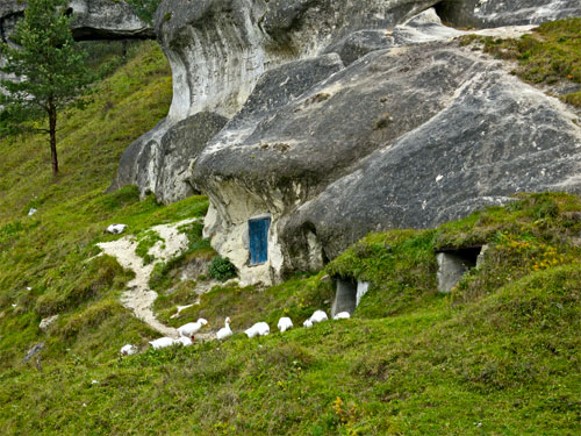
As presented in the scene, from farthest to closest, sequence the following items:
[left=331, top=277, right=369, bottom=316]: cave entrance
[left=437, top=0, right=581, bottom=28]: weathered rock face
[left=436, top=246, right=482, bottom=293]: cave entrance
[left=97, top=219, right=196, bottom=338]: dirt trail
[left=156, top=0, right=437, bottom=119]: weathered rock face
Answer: [left=156, top=0, right=437, bottom=119]: weathered rock face
[left=437, top=0, right=581, bottom=28]: weathered rock face
[left=97, top=219, right=196, bottom=338]: dirt trail
[left=331, top=277, right=369, bottom=316]: cave entrance
[left=436, top=246, right=482, bottom=293]: cave entrance

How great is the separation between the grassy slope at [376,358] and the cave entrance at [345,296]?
420 millimetres

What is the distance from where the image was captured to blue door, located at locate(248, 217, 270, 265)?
82.0 feet

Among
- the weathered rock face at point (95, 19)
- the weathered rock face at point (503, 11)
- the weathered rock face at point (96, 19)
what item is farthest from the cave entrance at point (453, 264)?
the weathered rock face at point (96, 19)

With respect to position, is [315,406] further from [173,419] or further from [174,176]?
[174,176]

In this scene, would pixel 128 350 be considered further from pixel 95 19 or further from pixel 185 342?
pixel 95 19

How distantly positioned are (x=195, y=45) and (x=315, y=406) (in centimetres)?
3109

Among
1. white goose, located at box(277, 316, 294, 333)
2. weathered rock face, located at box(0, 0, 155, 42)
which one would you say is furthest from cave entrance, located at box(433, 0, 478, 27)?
weathered rock face, located at box(0, 0, 155, 42)

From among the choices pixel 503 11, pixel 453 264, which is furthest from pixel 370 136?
pixel 503 11

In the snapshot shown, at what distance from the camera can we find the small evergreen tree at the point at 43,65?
46.1 meters

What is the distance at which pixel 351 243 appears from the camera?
1975 cm

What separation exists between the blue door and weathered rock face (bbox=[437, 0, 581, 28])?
11.6 m

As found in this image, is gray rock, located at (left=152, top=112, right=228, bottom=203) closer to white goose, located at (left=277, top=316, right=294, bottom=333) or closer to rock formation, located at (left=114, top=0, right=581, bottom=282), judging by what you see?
rock formation, located at (left=114, top=0, right=581, bottom=282)

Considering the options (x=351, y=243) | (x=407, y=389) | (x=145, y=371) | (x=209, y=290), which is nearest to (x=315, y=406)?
(x=407, y=389)

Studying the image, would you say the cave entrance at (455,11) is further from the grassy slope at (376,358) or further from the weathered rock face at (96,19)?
the weathered rock face at (96,19)
